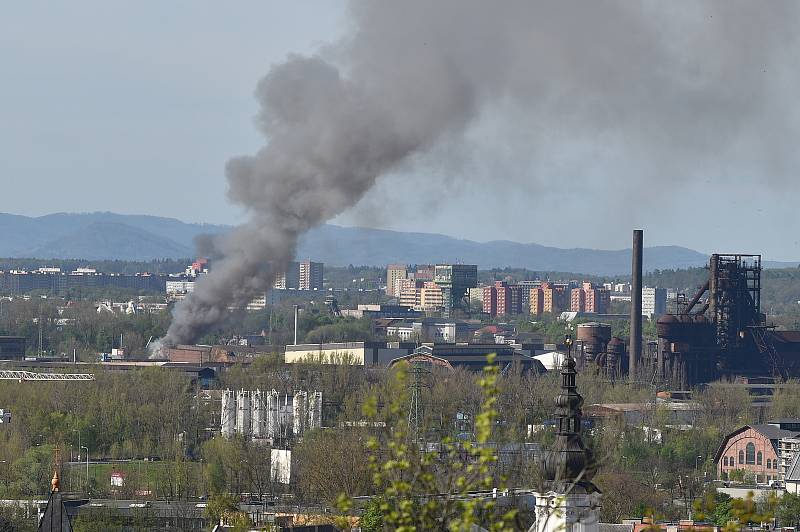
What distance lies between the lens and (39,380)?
7650 cm

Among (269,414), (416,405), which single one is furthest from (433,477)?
(269,414)

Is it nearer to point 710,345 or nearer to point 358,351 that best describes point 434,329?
point 358,351

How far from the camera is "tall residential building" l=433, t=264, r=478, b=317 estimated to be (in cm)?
18375

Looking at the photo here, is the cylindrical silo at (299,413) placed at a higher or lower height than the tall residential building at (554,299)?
lower

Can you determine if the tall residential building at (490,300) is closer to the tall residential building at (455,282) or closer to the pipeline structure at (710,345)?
the tall residential building at (455,282)

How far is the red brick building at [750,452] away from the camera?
198ft

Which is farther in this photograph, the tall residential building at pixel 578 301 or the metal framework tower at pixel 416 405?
the tall residential building at pixel 578 301

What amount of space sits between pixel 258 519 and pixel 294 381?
40.4 meters

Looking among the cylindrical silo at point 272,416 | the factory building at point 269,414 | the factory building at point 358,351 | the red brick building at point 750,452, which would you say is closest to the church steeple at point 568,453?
the red brick building at point 750,452

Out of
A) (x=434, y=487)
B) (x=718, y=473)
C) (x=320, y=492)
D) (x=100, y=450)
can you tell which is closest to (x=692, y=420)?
(x=718, y=473)

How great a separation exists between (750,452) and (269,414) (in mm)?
14367

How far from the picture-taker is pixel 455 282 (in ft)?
605

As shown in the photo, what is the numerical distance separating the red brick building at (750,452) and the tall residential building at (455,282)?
121764 mm

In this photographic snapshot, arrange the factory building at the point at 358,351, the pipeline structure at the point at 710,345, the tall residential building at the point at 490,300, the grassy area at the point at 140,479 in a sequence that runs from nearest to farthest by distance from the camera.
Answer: the grassy area at the point at 140,479 → the pipeline structure at the point at 710,345 → the factory building at the point at 358,351 → the tall residential building at the point at 490,300
